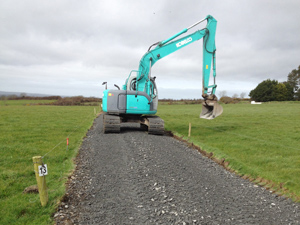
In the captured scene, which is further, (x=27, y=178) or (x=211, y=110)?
(x=211, y=110)

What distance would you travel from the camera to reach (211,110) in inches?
540

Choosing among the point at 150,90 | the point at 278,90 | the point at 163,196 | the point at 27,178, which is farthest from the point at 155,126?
the point at 278,90

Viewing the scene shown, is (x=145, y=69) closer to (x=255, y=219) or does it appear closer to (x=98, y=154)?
(x=98, y=154)

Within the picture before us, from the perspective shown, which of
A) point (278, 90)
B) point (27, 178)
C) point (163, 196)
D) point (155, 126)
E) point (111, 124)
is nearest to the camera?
point (163, 196)

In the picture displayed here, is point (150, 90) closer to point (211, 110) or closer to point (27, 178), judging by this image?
point (211, 110)

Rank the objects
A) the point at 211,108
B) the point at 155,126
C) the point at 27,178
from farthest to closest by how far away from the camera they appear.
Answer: the point at 155,126
the point at 211,108
the point at 27,178

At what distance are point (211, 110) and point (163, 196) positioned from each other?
28.9ft

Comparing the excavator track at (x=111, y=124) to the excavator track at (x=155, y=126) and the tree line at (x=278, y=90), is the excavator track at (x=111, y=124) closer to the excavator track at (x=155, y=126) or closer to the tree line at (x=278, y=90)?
the excavator track at (x=155, y=126)

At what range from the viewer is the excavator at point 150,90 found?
13.9 meters

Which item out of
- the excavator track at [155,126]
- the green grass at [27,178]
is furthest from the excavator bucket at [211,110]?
the green grass at [27,178]

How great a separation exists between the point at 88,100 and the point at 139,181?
58.7 metres

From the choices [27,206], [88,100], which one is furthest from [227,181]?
[88,100]

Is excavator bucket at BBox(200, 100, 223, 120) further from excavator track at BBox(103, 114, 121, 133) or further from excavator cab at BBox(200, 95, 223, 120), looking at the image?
excavator track at BBox(103, 114, 121, 133)

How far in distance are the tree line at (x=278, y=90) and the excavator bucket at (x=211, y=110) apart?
270 feet
